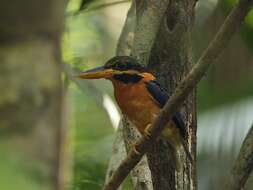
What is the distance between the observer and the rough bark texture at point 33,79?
1419 millimetres

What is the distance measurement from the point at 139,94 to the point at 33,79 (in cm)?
279

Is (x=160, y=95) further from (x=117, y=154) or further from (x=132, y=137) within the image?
(x=117, y=154)

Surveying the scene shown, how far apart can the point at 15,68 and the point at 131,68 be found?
260 cm

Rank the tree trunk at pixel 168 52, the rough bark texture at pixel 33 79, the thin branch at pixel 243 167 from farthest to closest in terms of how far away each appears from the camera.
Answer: the tree trunk at pixel 168 52, the thin branch at pixel 243 167, the rough bark texture at pixel 33 79

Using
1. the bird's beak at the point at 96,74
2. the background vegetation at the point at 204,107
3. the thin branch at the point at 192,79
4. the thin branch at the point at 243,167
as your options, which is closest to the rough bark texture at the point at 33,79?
the thin branch at the point at 192,79

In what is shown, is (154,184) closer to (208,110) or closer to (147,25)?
(147,25)

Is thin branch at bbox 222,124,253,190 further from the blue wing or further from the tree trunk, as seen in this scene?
the blue wing

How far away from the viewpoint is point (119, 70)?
4.10m

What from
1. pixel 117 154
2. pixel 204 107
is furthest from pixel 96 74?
pixel 204 107

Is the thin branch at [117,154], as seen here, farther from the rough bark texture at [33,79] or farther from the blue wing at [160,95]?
the rough bark texture at [33,79]

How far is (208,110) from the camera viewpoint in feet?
19.1

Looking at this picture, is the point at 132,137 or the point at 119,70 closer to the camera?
the point at 119,70

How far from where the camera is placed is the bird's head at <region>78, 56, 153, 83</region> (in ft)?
13.0

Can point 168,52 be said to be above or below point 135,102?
above
